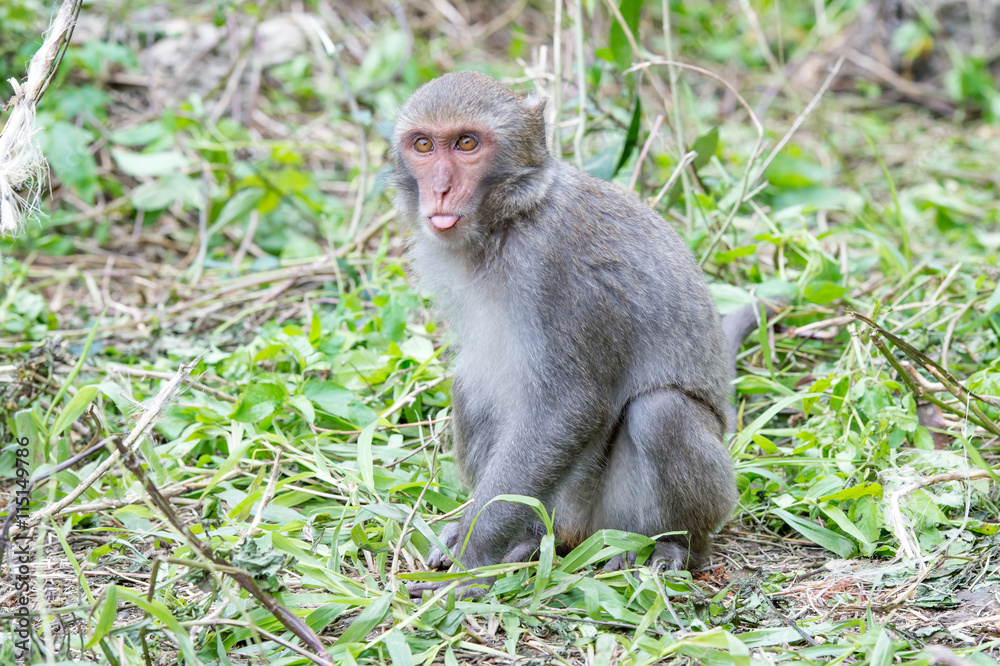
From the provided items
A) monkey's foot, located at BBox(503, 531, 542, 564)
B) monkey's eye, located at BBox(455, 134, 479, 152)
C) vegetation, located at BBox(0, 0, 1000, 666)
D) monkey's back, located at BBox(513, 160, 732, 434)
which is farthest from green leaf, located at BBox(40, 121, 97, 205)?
monkey's foot, located at BBox(503, 531, 542, 564)

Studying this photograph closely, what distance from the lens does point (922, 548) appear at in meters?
4.44

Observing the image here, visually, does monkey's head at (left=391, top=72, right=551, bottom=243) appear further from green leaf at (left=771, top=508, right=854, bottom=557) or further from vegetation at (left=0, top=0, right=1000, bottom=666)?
green leaf at (left=771, top=508, right=854, bottom=557)

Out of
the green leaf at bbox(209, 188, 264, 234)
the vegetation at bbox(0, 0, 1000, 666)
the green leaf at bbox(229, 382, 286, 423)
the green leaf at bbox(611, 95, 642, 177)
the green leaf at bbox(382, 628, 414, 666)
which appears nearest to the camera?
the green leaf at bbox(382, 628, 414, 666)

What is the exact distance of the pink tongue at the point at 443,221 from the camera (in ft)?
14.2

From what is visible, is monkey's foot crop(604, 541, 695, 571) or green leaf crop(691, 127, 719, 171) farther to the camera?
green leaf crop(691, 127, 719, 171)

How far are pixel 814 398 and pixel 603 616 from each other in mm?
2243

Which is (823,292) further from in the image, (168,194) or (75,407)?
(168,194)

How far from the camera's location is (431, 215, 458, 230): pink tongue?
432 centimetres

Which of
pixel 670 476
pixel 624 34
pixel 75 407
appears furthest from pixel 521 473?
pixel 624 34

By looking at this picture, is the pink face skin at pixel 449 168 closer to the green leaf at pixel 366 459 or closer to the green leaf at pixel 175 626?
the green leaf at pixel 366 459

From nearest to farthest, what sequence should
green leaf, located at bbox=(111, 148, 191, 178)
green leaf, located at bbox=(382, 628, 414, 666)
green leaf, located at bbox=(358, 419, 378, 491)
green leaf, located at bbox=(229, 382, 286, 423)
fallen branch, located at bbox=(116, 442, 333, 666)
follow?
fallen branch, located at bbox=(116, 442, 333, 666), green leaf, located at bbox=(382, 628, 414, 666), green leaf, located at bbox=(358, 419, 378, 491), green leaf, located at bbox=(229, 382, 286, 423), green leaf, located at bbox=(111, 148, 191, 178)

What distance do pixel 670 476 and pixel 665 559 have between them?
18.4 inches

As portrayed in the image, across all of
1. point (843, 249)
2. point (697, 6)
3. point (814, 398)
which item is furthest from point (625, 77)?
point (697, 6)

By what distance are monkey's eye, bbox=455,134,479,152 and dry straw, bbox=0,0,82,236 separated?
1.76 metres
